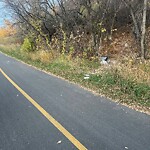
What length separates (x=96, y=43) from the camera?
1861 cm

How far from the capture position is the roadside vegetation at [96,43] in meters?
9.95

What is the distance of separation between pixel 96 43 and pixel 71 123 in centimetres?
1262

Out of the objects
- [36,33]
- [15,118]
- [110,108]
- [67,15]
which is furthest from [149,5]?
[15,118]

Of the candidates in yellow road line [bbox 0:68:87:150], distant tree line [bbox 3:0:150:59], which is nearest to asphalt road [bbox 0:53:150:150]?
yellow road line [bbox 0:68:87:150]

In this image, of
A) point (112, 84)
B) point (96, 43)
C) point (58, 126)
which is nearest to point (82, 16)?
point (96, 43)

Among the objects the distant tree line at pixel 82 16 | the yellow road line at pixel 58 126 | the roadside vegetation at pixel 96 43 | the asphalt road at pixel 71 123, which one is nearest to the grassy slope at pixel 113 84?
the roadside vegetation at pixel 96 43

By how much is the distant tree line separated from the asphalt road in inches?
270

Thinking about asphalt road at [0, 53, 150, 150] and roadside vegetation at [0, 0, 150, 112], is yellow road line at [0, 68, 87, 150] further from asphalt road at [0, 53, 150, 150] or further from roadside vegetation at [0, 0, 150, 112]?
roadside vegetation at [0, 0, 150, 112]

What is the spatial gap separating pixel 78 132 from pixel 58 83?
5.94m

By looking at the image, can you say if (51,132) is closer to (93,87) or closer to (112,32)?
(93,87)

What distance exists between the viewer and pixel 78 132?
5.90m

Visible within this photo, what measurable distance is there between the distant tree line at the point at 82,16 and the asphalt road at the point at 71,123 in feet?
22.5

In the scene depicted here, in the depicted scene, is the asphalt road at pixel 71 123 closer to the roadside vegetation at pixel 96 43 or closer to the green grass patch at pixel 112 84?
the green grass patch at pixel 112 84

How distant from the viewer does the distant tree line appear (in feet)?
59.2
